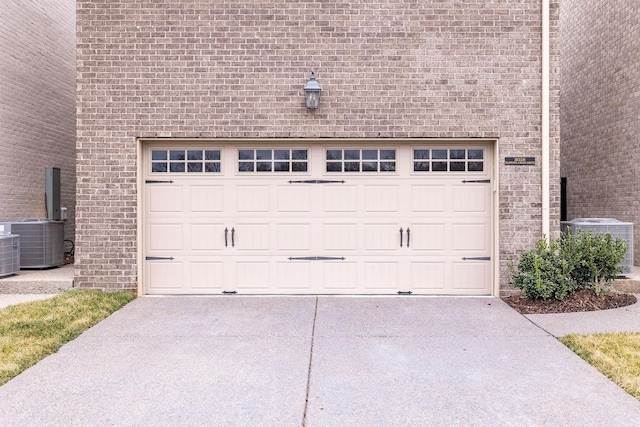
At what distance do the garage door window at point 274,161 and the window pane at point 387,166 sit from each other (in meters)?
1.18

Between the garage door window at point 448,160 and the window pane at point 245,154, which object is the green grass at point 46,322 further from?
the garage door window at point 448,160

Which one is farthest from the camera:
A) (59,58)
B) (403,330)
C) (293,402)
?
(59,58)

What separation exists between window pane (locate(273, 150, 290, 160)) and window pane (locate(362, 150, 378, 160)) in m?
1.18

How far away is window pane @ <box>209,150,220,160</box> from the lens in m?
7.21

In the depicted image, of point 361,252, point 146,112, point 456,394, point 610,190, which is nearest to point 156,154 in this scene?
point 146,112

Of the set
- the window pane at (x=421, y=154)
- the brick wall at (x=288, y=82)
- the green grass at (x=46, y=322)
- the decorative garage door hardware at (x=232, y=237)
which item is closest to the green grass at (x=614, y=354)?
the brick wall at (x=288, y=82)

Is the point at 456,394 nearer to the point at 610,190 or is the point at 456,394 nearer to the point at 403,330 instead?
the point at 403,330

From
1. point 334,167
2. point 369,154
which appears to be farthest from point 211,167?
point 369,154

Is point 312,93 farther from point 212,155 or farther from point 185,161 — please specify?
point 185,161

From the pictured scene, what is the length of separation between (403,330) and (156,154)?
4.56 m

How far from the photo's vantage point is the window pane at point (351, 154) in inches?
284

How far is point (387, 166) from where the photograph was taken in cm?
722

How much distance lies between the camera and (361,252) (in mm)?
7195

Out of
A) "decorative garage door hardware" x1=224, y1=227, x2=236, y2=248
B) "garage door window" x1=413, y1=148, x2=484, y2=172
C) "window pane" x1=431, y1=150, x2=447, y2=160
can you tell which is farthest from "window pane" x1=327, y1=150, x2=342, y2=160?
"decorative garage door hardware" x1=224, y1=227, x2=236, y2=248
